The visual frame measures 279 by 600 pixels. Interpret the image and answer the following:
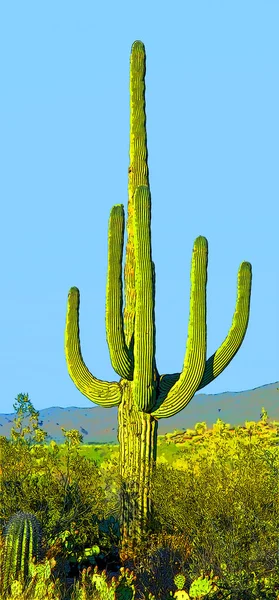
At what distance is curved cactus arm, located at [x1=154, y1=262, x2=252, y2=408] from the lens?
58.7ft

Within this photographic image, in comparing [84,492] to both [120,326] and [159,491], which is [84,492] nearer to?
[159,491]

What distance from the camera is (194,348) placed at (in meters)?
17.1

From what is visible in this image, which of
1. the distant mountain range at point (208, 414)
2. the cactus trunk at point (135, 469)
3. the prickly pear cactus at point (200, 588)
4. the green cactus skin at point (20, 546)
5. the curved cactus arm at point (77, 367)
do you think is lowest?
the prickly pear cactus at point (200, 588)

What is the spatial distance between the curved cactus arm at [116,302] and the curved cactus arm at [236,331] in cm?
150

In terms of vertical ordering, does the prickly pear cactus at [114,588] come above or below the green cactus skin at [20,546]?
below

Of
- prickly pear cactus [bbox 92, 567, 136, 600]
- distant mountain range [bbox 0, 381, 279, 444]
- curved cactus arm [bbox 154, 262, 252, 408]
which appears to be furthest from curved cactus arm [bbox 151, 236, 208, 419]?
distant mountain range [bbox 0, 381, 279, 444]

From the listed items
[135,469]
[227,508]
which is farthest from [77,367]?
[227,508]

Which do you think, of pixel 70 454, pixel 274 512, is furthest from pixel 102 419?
pixel 274 512

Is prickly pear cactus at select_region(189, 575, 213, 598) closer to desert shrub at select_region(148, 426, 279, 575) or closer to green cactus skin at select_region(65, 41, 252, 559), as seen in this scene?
desert shrub at select_region(148, 426, 279, 575)

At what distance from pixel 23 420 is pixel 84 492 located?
2.48 meters

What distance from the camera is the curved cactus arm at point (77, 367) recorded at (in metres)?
17.9

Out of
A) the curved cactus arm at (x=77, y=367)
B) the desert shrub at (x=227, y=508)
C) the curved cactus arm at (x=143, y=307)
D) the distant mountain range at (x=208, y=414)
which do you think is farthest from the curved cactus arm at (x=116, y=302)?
the distant mountain range at (x=208, y=414)

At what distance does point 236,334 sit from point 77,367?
286 centimetres

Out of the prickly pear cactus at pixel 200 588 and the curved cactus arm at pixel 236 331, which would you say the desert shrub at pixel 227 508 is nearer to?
the curved cactus arm at pixel 236 331
